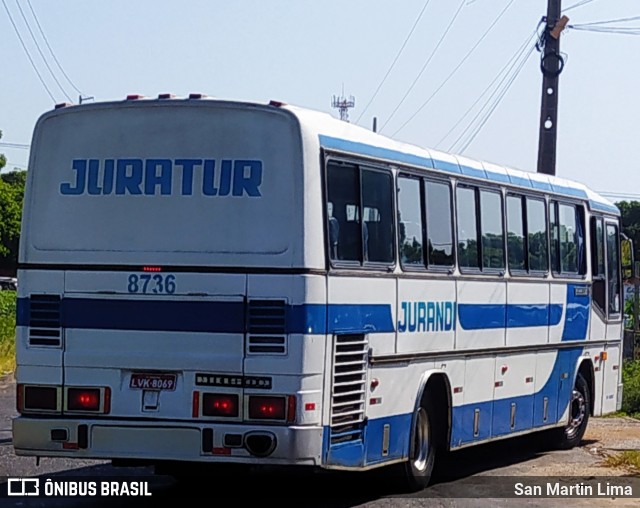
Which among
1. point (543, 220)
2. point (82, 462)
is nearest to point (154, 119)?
point (82, 462)

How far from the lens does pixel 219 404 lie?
10.5 meters

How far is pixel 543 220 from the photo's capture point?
1622 centimetres

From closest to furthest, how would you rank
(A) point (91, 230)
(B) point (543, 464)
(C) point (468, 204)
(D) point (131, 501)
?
(A) point (91, 230) < (D) point (131, 501) < (C) point (468, 204) < (B) point (543, 464)

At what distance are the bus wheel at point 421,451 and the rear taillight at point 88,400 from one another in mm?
3090

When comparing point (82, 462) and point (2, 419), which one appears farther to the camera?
point (2, 419)

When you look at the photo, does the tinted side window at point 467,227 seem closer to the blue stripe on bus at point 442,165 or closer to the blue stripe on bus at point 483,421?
the blue stripe on bus at point 442,165

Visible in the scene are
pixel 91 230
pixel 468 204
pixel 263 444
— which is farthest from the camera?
pixel 468 204

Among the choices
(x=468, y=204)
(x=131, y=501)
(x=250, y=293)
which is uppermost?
(x=468, y=204)

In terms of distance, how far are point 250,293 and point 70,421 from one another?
5.84 ft

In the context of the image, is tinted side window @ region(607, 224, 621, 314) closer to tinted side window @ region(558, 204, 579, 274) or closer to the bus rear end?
tinted side window @ region(558, 204, 579, 274)

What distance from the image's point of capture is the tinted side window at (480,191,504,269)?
1432 cm

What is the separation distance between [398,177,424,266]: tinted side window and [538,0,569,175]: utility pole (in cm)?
1228

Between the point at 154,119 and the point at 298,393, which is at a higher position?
the point at 154,119

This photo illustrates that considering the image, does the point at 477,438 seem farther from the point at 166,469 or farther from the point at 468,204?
the point at 166,469
